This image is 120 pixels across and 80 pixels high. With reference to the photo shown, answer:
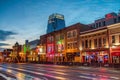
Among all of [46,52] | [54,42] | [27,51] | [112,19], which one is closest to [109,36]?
[54,42]

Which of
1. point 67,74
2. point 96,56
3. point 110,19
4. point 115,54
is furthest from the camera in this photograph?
point 110,19

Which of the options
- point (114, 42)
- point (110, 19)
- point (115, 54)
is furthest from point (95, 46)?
point (110, 19)

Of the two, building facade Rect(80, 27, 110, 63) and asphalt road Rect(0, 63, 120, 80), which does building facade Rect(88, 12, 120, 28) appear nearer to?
building facade Rect(80, 27, 110, 63)

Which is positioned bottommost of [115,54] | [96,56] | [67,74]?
[67,74]

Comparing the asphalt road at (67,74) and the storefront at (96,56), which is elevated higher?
the storefront at (96,56)

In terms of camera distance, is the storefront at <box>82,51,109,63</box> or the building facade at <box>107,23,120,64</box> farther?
the storefront at <box>82,51,109,63</box>

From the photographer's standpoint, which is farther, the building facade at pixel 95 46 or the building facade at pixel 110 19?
the building facade at pixel 110 19

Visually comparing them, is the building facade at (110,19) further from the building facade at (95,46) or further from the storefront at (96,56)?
the storefront at (96,56)

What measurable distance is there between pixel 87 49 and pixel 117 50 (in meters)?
11.6

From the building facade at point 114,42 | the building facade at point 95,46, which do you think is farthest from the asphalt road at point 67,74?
the building facade at point 95,46

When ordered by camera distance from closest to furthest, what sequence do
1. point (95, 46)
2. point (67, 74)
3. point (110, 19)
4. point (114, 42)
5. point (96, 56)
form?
point (67, 74), point (114, 42), point (96, 56), point (95, 46), point (110, 19)

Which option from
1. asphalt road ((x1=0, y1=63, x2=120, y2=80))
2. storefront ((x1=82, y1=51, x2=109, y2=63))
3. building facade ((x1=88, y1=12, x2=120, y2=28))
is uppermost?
building facade ((x1=88, y1=12, x2=120, y2=28))

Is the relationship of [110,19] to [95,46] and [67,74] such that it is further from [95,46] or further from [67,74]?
[67,74]

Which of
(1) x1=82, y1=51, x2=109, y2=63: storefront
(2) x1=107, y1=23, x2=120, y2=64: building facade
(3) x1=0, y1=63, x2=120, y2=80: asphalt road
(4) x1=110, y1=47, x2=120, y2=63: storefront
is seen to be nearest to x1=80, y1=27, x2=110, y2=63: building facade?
(1) x1=82, y1=51, x2=109, y2=63: storefront
